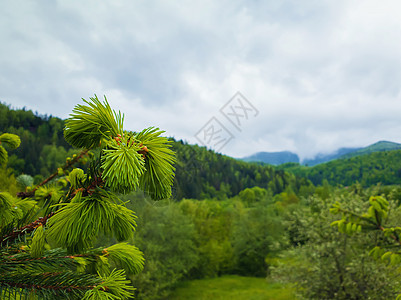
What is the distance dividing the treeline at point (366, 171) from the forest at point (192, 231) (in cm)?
6150

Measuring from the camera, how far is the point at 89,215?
0.81 meters

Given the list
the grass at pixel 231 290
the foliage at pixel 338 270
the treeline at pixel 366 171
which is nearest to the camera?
the foliage at pixel 338 270

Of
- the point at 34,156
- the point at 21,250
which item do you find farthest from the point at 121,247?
the point at 34,156

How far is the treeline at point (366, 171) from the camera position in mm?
88062

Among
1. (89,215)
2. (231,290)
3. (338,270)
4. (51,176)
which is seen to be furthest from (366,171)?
(89,215)

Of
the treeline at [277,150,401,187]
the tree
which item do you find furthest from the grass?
the treeline at [277,150,401,187]

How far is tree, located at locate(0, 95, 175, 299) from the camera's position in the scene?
2.58 feet

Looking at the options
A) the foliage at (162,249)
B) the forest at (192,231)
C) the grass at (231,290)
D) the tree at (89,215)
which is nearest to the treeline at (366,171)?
the forest at (192,231)

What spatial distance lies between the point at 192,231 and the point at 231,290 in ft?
24.5

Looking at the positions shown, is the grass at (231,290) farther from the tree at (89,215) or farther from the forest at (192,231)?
the tree at (89,215)

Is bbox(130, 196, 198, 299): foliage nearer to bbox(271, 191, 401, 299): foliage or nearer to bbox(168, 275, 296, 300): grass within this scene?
bbox(168, 275, 296, 300): grass

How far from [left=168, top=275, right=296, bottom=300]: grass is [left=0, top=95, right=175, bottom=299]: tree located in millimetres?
23346

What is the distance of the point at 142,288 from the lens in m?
18.6

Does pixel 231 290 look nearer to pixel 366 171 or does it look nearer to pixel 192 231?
pixel 192 231
